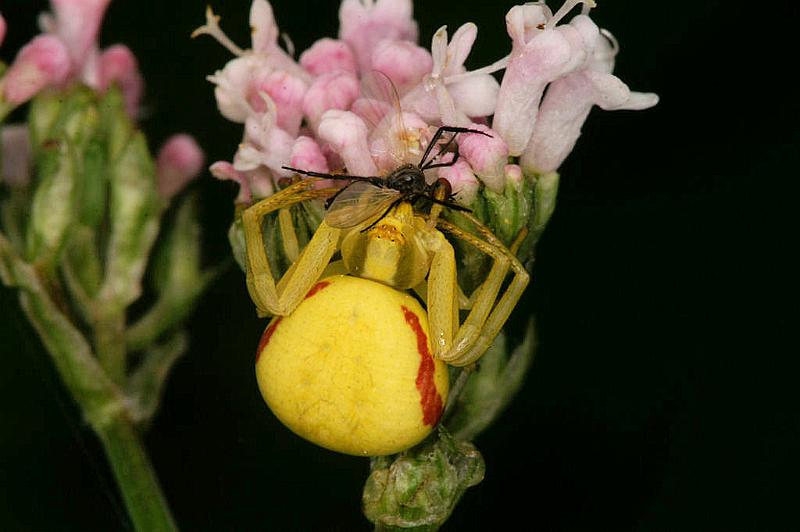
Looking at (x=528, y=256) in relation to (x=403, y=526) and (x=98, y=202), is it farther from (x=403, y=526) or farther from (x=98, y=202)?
(x=98, y=202)

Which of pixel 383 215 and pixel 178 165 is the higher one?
pixel 178 165

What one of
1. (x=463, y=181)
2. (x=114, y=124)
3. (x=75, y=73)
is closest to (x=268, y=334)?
(x=463, y=181)

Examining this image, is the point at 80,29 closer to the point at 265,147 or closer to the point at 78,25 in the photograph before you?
the point at 78,25

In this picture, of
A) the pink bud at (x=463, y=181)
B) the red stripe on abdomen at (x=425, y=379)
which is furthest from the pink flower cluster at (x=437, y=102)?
the red stripe on abdomen at (x=425, y=379)

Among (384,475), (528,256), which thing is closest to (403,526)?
(384,475)

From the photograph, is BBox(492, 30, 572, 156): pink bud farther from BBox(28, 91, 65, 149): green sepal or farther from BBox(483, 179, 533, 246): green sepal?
BBox(28, 91, 65, 149): green sepal

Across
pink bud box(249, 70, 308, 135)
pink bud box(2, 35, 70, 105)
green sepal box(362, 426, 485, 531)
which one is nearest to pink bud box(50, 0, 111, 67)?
pink bud box(2, 35, 70, 105)
